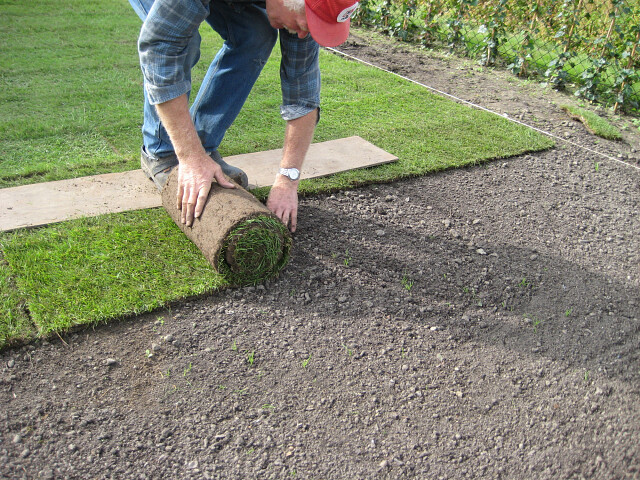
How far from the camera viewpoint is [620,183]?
3.86 m

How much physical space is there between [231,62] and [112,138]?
1.25 m

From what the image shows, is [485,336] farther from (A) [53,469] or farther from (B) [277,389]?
(A) [53,469]

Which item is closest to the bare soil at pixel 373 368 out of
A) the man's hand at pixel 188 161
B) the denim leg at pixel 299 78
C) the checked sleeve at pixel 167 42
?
the man's hand at pixel 188 161

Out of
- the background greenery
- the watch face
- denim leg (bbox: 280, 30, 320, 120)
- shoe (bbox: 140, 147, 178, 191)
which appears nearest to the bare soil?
the watch face

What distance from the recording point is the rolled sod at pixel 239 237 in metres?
2.44

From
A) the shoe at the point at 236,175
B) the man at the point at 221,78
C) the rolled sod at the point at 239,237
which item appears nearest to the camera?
the man at the point at 221,78

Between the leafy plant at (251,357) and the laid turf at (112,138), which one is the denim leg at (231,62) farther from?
the leafy plant at (251,357)

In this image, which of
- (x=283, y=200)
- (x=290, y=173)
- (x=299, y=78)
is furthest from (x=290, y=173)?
(x=299, y=78)

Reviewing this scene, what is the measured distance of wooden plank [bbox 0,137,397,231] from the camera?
294 centimetres

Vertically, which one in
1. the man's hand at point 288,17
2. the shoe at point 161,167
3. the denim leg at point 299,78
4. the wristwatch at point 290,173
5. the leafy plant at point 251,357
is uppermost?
the man's hand at point 288,17

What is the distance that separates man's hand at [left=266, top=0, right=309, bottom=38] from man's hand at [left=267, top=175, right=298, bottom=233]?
29.5 inches

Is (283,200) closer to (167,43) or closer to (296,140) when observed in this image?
(296,140)

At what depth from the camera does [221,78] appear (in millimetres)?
3088

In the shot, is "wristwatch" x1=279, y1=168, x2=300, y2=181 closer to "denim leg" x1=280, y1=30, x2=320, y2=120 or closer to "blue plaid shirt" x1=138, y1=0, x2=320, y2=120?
"denim leg" x1=280, y1=30, x2=320, y2=120
